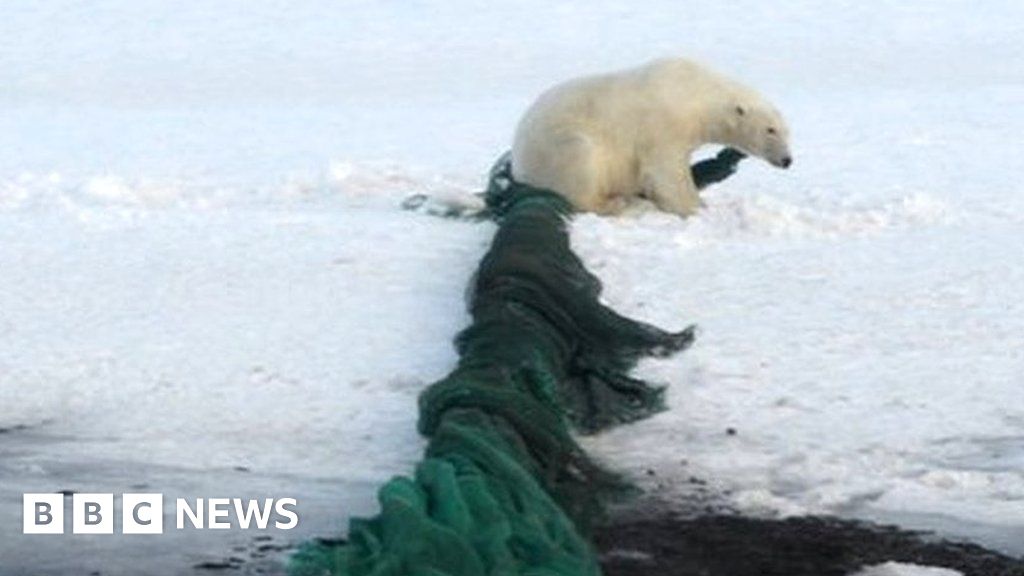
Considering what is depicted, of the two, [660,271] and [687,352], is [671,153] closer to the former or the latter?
[660,271]

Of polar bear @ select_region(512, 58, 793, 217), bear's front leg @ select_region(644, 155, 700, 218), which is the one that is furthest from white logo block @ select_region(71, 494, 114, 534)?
bear's front leg @ select_region(644, 155, 700, 218)

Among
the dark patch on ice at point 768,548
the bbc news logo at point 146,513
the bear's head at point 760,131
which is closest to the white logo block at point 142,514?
the bbc news logo at point 146,513

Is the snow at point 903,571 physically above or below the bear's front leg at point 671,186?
below

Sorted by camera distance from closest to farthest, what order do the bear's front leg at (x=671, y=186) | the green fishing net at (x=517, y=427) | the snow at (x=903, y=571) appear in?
the green fishing net at (x=517, y=427) < the snow at (x=903, y=571) < the bear's front leg at (x=671, y=186)

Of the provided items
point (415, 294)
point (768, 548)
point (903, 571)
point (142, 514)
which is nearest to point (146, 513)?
point (142, 514)

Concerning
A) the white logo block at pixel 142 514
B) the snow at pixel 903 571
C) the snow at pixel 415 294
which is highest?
the snow at pixel 415 294

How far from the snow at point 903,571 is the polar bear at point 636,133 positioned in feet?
17.4

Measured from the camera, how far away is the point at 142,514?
18.4 ft

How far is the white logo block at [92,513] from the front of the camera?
5508 mm

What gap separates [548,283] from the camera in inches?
302

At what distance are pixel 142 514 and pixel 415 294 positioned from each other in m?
3.00

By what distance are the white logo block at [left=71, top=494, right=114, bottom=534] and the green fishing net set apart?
2.26ft

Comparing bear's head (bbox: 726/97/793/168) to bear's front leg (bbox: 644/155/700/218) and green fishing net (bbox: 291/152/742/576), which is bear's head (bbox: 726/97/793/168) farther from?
green fishing net (bbox: 291/152/742/576)

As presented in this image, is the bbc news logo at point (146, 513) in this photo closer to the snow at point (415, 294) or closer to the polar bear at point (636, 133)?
the snow at point (415, 294)
